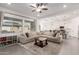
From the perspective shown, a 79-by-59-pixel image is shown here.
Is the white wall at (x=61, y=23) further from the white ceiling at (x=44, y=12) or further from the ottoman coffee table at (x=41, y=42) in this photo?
the ottoman coffee table at (x=41, y=42)

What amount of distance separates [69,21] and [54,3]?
69 centimetres

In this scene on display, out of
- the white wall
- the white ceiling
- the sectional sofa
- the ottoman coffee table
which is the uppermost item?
the white ceiling

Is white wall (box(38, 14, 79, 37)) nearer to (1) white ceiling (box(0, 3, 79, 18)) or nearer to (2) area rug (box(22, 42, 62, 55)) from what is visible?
(1) white ceiling (box(0, 3, 79, 18))

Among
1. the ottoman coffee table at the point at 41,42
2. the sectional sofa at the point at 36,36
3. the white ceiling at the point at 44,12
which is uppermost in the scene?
the white ceiling at the point at 44,12

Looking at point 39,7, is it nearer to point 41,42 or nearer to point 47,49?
point 41,42

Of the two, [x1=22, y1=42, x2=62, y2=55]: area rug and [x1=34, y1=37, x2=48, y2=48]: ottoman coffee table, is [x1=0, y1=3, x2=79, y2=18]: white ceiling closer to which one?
[x1=34, y1=37, x2=48, y2=48]: ottoman coffee table

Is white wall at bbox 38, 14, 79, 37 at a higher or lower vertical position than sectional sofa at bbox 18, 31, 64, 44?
higher

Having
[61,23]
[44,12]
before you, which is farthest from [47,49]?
[44,12]

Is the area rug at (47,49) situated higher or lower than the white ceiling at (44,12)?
lower

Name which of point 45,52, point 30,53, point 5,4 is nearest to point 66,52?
point 45,52

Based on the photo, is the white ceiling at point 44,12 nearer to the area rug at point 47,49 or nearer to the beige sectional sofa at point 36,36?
the beige sectional sofa at point 36,36

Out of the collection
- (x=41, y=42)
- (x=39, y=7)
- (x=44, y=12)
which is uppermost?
(x=39, y=7)

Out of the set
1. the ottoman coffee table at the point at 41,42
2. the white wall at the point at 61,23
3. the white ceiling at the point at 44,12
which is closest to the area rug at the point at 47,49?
the ottoman coffee table at the point at 41,42

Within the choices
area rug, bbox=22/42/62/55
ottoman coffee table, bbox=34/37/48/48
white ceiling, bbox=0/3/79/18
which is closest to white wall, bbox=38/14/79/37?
white ceiling, bbox=0/3/79/18
